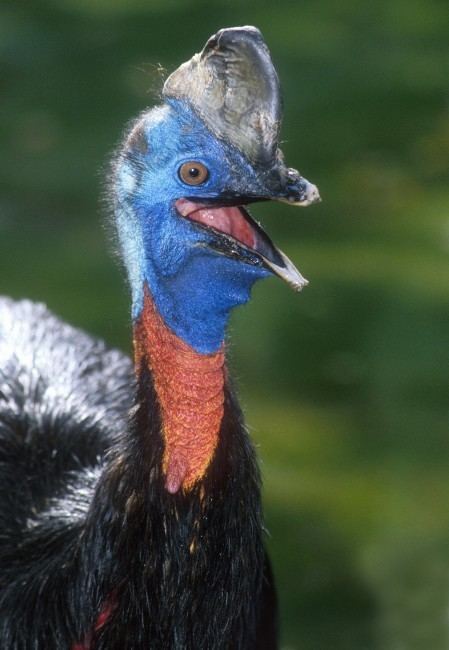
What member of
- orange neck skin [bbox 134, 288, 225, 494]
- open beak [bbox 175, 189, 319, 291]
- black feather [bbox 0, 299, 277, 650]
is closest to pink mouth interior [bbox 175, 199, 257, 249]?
open beak [bbox 175, 189, 319, 291]

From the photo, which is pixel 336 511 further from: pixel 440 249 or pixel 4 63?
pixel 4 63

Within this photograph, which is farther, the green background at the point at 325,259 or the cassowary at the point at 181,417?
the green background at the point at 325,259

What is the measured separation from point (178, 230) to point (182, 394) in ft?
0.77

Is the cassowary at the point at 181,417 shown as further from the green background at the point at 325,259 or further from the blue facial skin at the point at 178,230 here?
the green background at the point at 325,259

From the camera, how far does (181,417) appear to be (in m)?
2.20

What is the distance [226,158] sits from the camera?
2098 mm

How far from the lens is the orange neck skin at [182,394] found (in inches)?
86.0

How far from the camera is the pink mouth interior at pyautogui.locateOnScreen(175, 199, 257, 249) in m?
2.13

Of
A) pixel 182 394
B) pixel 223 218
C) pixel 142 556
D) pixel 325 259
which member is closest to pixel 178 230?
pixel 223 218

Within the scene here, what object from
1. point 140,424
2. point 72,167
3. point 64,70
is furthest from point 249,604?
point 64,70

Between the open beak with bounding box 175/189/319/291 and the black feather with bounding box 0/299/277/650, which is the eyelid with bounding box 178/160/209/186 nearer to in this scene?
the open beak with bounding box 175/189/319/291

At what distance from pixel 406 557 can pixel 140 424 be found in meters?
1.40

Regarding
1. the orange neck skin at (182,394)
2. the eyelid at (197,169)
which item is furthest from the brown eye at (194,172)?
the orange neck skin at (182,394)

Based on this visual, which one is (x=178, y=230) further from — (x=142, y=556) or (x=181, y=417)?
(x=142, y=556)
